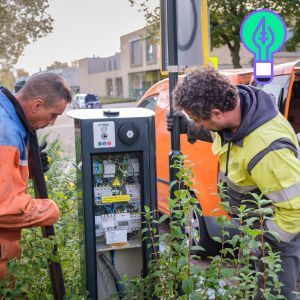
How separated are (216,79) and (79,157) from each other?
0.97m

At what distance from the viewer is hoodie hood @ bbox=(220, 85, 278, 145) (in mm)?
2709

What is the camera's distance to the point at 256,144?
2658 mm

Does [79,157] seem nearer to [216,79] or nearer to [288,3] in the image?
[216,79]

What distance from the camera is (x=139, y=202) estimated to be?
312 centimetres

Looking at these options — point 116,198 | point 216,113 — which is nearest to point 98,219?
point 116,198

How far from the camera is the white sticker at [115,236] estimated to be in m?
3.06

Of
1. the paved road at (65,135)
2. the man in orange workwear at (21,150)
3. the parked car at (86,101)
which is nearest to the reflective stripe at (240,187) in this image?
the man in orange workwear at (21,150)

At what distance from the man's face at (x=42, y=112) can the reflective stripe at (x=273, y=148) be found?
1.06 metres

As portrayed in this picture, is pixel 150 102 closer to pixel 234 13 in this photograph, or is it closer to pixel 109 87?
pixel 234 13

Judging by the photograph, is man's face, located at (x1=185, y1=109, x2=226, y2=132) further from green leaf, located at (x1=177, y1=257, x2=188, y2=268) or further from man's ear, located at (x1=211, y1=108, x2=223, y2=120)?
green leaf, located at (x1=177, y1=257, x2=188, y2=268)

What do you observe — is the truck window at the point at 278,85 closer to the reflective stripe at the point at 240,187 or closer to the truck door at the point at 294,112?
the truck door at the point at 294,112

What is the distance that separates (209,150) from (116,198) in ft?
6.66

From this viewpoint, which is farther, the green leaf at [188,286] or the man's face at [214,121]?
the man's face at [214,121]

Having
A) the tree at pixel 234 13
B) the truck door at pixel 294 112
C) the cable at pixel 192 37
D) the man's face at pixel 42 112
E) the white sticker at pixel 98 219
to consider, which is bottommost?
the white sticker at pixel 98 219
